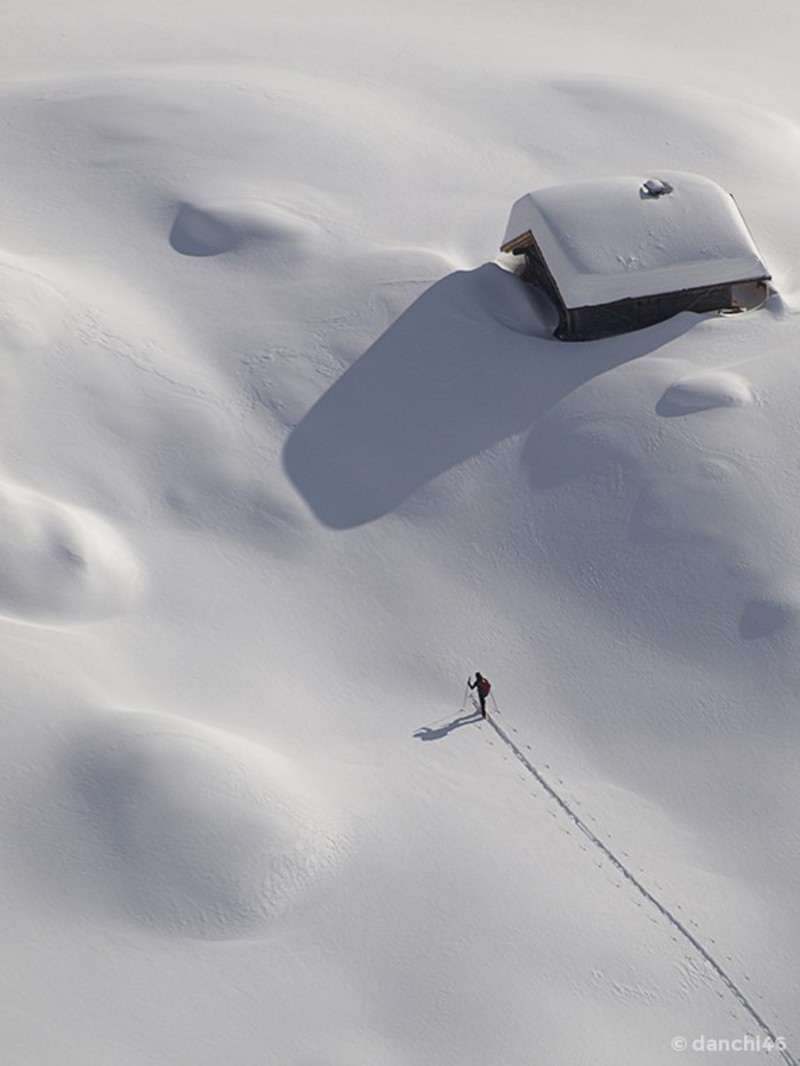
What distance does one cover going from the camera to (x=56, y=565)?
24641 millimetres

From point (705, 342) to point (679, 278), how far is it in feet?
4.69

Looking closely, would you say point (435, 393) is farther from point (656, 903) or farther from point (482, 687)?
point (656, 903)

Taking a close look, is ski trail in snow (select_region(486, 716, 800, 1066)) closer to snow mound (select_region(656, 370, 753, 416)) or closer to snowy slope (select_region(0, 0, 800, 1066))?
snowy slope (select_region(0, 0, 800, 1066))

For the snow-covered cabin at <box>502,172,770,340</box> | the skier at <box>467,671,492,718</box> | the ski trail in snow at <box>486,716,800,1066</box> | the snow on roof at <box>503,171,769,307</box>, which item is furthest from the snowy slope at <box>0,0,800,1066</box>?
the snow on roof at <box>503,171,769,307</box>

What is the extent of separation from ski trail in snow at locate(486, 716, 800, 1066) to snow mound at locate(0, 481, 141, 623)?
6.32 metres

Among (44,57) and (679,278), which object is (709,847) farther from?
(44,57)

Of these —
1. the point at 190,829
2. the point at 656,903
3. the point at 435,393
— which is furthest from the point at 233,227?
the point at 656,903

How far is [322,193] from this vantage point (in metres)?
34.8

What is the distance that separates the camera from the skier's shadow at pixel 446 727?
77.2ft

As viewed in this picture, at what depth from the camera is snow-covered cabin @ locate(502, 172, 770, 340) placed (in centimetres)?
2997

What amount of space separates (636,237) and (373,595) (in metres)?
9.62

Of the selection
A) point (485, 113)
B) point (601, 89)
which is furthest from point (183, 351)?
point (601, 89)

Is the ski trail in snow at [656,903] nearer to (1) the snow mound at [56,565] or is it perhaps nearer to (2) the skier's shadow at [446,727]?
(2) the skier's shadow at [446,727]

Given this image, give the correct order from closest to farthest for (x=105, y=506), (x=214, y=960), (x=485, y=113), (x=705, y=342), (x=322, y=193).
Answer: (x=214, y=960) → (x=105, y=506) → (x=705, y=342) → (x=322, y=193) → (x=485, y=113)
